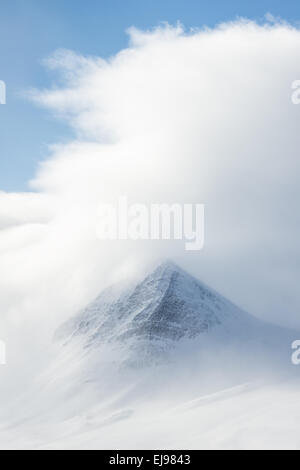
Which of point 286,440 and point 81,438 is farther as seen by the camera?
point 81,438

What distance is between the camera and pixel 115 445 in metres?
159

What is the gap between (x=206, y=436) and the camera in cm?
15100
